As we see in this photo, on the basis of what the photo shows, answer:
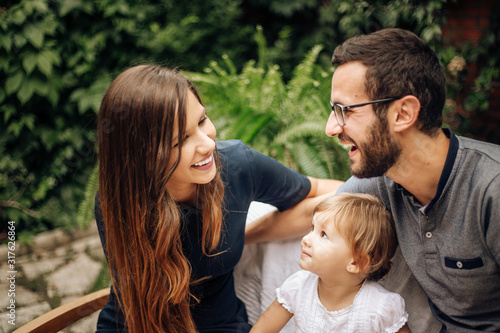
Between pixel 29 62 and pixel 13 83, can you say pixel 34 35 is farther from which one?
pixel 13 83

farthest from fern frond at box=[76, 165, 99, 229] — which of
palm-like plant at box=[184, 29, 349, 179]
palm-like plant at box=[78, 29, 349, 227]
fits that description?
palm-like plant at box=[184, 29, 349, 179]

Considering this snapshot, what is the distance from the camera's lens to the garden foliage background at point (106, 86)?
10.9ft

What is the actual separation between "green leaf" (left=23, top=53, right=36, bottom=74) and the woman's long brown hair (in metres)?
2.71

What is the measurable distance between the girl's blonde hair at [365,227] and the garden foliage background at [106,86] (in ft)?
4.46

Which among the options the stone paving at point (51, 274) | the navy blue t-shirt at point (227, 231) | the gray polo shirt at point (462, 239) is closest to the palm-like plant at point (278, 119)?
the stone paving at point (51, 274)

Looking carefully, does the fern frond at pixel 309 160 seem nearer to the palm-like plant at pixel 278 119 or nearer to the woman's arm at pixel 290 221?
the palm-like plant at pixel 278 119

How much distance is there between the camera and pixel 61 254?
4012 millimetres

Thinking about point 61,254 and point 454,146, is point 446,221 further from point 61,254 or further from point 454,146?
point 61,254

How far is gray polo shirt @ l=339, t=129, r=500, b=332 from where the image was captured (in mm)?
1429

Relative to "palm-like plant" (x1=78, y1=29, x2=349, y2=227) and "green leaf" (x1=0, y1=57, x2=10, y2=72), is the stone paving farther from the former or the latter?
"green leaf" (x1=0, y1=57, x2=10, y2=72)

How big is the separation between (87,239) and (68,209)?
37 centimetres

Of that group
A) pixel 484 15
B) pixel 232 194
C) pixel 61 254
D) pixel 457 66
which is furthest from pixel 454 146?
pixel 61 254

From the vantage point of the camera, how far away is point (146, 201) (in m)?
1.72

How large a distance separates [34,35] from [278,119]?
2.38 m
